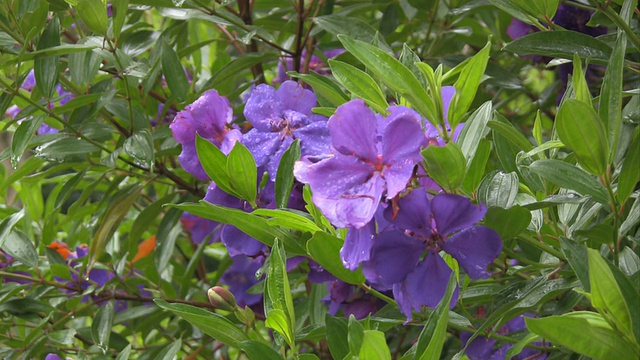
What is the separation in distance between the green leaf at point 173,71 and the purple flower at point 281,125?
35cm

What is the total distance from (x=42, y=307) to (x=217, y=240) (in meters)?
0.55

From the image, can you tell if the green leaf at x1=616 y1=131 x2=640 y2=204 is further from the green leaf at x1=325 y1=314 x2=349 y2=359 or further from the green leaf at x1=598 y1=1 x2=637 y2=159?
the green leaf at x1=325 y1=314 x2=349 y2=359

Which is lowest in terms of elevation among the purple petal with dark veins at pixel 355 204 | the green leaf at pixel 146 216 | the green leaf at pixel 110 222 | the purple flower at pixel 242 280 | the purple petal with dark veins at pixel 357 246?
the purple flower at pixel 242 280

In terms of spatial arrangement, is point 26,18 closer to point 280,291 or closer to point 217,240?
point 280,291

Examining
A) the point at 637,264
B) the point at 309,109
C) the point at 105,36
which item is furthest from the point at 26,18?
the point at 637,264

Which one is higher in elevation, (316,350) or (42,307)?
(42,307)

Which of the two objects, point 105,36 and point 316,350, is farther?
point 316,350

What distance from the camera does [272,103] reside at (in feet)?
3.30

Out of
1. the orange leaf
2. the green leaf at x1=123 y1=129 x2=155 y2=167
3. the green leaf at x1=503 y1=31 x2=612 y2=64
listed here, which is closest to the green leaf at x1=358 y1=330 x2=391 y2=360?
the green leaf at x1=503 y1=31 x2=612 y2=64

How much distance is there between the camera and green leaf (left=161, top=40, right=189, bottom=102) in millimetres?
1348

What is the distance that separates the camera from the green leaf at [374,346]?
64cm

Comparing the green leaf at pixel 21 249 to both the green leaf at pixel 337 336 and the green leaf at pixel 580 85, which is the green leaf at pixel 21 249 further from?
the green leaf at pixel 580 85

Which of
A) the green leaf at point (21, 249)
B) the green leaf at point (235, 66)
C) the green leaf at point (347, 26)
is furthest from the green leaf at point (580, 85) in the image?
the green leaf at point (21, 249)

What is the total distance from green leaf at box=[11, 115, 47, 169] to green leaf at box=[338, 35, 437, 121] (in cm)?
60
